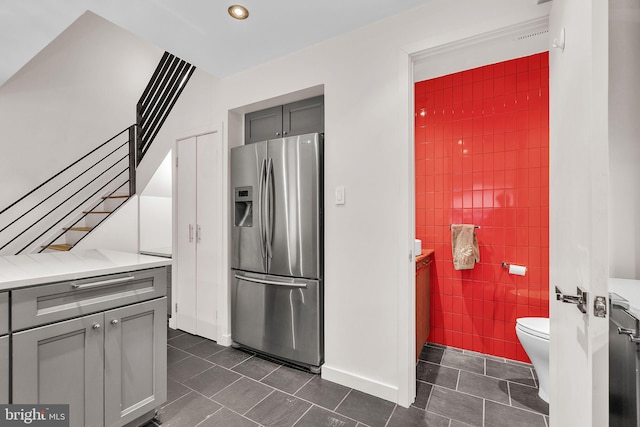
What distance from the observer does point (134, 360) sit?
4.93 feet

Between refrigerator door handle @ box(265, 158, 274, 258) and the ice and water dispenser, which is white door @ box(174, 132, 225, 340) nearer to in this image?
the ice and water dispenser

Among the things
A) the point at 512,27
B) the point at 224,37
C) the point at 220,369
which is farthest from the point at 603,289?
the point at 224,37

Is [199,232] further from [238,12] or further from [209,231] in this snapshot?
[238,12]

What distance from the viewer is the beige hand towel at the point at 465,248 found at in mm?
2498

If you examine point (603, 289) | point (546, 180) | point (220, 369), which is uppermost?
point (546, 180)

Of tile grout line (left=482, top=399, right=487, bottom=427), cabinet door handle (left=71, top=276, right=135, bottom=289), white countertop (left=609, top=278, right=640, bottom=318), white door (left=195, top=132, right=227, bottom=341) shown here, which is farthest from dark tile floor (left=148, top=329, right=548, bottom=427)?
white countertop (left=609, top=278, right=640, bottom=318)

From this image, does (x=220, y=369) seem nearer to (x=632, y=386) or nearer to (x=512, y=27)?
(x=632, y=386)

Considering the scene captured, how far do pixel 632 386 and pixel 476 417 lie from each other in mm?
995

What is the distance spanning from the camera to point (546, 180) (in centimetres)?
229

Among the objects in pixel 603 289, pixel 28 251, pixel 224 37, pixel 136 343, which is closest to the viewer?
pixel 603 289

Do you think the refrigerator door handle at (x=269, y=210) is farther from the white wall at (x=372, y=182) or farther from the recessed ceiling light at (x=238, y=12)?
the recessed ceiling light at (x=238, y=12)

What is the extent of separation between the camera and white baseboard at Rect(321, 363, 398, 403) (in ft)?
6.10

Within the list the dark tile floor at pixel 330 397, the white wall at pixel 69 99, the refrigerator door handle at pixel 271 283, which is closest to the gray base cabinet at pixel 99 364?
the dark tile floor at pixel 330 397

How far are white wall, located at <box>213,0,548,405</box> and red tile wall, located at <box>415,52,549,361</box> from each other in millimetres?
1049
